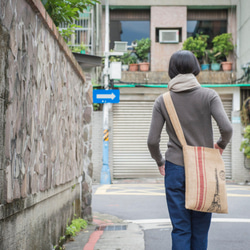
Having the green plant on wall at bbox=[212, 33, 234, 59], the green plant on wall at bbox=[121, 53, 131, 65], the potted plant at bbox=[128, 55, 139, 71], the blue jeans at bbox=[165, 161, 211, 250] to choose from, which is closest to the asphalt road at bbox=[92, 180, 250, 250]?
the blue jeans at bbox=[165, 161, 211, 250]

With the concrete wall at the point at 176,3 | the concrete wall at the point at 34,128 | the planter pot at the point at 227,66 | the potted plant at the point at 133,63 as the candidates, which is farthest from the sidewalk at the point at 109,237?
the concrete wall at the point at 176,3

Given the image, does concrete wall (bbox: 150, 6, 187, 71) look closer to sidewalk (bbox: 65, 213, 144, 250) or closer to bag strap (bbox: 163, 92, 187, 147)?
sidewalk (bbox: 65, 213, 144, 250)

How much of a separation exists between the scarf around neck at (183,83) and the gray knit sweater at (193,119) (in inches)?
1.6

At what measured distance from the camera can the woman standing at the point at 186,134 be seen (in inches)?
132

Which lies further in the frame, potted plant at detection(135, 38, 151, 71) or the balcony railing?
potted plant at detection(135, 38, 151, 71)

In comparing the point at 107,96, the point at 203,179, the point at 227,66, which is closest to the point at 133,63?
the point at 227,66

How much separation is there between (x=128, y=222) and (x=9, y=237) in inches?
174

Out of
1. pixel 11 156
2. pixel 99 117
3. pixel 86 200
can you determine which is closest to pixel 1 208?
pixel 11 156

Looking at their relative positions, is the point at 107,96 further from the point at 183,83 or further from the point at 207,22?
the point at 183,83

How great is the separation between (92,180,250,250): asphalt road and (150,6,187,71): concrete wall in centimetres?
955

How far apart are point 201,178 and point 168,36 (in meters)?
17.2

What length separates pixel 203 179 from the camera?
3.29 metres

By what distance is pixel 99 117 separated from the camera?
18.6 metres

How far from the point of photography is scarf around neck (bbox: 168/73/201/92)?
11.3 ft
